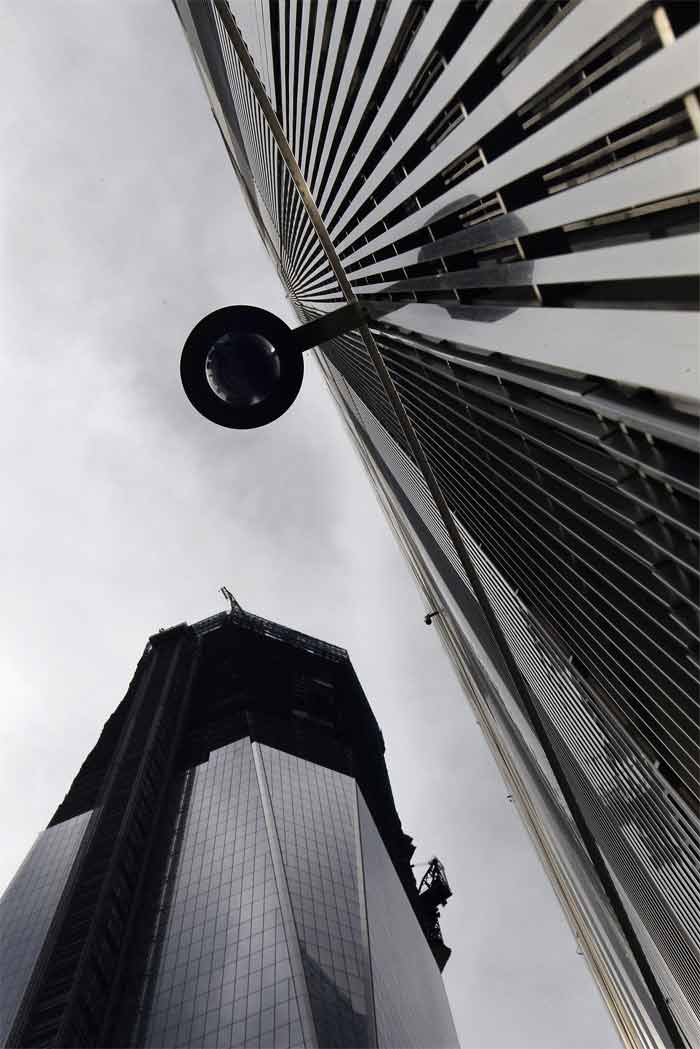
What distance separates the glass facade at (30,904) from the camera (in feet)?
242

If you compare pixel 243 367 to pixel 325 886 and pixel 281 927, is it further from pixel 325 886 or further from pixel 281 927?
pixel 325 886

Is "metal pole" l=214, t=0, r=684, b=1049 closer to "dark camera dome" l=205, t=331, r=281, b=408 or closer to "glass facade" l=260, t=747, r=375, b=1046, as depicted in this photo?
"dark camera dome" l=205, t=331, r=281, b=408

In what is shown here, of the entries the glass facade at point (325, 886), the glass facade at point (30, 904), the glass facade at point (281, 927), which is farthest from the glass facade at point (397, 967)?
the glass facade at point (30, 904)

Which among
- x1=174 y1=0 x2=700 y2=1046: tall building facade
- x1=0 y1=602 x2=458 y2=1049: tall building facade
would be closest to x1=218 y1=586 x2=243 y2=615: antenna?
x1=0 y1=602 x2=458 y2=1049: tall building facade

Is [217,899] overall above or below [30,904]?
below

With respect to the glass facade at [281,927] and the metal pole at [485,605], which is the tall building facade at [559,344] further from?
the glass facade at [281,927]

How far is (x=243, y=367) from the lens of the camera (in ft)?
31.8

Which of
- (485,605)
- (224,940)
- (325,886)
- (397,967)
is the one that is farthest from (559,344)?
(397,967)

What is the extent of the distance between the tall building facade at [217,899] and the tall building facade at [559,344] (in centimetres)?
4689

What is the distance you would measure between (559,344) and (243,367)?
401 cm

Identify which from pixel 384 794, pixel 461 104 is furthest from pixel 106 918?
pixel 461 104

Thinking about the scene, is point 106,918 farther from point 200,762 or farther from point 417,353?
point 417,353

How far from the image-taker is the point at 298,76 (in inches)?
1051

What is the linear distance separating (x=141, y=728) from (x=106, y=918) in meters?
30.3
